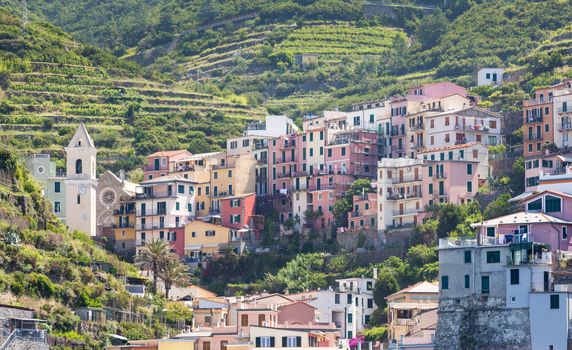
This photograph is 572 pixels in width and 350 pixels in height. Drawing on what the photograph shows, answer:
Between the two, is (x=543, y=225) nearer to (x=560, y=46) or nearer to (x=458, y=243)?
(x=458, y=243)

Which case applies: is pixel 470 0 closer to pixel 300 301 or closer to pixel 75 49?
pixel 75 49

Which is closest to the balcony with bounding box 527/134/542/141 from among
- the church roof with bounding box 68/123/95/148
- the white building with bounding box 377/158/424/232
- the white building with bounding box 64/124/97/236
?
the white building with bounding box 377/158/424/232

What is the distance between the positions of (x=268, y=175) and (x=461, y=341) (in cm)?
Result: 4974

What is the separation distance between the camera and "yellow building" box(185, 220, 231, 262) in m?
136

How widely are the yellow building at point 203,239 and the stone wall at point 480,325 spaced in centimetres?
4083

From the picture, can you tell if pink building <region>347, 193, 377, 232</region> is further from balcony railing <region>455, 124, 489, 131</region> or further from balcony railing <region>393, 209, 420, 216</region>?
balcony railing <region>455, 124, 489, 131</region>

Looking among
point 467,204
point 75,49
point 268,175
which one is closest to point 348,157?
point 268,175

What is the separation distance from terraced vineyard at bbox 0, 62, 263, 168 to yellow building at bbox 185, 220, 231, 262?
58.3 ft

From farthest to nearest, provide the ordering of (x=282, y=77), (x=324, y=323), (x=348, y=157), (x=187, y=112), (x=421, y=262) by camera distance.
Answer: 1. (x=282, y=77)
2. (x=187, y=112)
3. (x=348, y=157)
4. (x=421, y=262)
5. (x=324, y=323)

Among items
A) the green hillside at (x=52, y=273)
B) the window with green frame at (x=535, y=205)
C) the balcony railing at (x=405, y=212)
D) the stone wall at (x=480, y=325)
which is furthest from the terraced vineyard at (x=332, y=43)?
the stone wall at (x=480, y=325)

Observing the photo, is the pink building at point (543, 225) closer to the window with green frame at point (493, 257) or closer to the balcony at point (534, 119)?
the window with green frame at point (493, 257)

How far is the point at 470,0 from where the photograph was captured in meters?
198

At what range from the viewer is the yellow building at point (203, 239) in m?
136

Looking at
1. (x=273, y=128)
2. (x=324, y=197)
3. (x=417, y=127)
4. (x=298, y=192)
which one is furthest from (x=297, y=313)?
(x=273, y=128)
